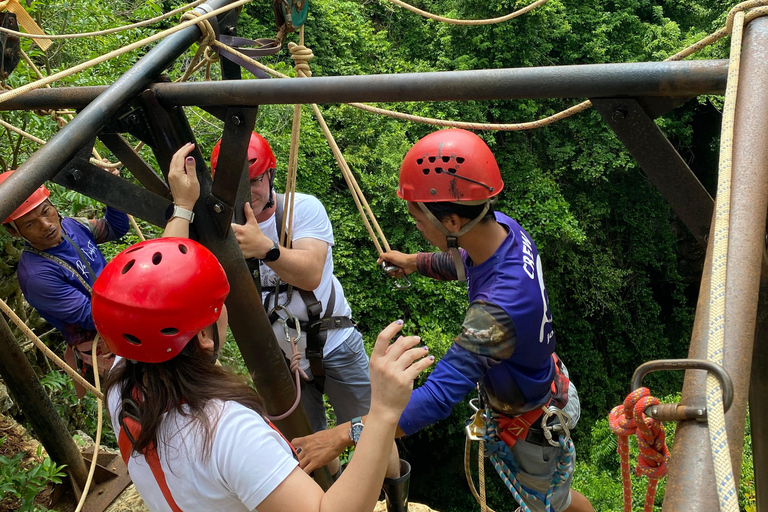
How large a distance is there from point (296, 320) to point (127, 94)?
3.93ft

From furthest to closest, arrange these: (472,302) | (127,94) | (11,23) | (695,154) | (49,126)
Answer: (695,154) → (49,126) → (11,23) → (472,302) → (127,94)

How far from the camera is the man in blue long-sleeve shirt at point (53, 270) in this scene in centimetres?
260

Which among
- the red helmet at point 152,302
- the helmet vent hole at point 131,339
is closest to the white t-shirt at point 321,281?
the red helmet at point 152,302

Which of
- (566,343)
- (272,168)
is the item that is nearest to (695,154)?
(566,343)

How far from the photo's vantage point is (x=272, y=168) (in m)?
2.78

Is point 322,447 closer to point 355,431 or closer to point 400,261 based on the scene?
point 355,431

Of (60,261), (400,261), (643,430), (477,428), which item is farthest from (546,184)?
(643,430)

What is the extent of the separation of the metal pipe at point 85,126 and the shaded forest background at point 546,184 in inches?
175

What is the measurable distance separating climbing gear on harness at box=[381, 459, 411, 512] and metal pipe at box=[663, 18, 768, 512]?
1.82m

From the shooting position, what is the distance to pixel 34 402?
287cm

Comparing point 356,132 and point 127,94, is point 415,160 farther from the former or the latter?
point 356,132

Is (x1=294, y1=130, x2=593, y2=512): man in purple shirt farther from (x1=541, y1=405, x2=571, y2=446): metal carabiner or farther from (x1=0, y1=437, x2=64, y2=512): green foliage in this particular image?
(x1=0, y1=437, x2=64, y2=512): green foliage

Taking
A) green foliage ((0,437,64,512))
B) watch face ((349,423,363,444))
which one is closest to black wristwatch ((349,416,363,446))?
watch face ((349,423,363,444))

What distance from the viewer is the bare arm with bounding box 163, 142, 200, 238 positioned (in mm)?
1922
